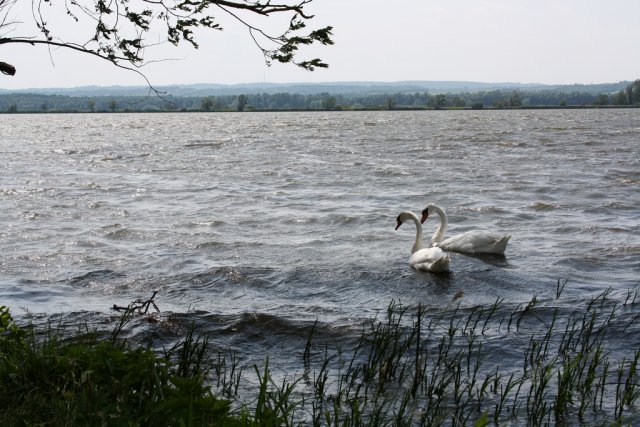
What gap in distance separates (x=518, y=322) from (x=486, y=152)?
113 feet

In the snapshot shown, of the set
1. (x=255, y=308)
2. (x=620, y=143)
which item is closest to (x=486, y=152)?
(x=620, y=143)

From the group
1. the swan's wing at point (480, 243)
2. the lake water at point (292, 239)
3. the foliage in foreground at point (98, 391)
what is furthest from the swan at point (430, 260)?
the foliage in foreground at point (98, 391)

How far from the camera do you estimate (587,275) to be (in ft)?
46.6

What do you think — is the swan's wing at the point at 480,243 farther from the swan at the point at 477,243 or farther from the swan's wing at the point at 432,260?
the swan's wing at the point at 432,260

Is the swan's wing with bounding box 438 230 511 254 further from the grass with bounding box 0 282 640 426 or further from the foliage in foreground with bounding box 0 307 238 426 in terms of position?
the foliage in foreground with bounding box 0 307 238 426

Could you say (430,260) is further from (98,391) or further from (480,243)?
(98,391)

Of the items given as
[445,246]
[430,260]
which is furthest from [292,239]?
[430,260]

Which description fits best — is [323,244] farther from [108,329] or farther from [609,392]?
[609,392]

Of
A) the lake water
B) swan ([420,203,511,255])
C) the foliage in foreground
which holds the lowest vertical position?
the lake water

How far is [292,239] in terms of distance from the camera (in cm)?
1825

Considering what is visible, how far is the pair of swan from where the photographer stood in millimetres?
14375

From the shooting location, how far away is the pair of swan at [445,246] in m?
14.4

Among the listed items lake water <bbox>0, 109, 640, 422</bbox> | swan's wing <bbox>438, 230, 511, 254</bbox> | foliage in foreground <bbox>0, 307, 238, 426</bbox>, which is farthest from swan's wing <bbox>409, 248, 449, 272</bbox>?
foliage in foreground <bbox>0, 307, 238, 426</bbox>

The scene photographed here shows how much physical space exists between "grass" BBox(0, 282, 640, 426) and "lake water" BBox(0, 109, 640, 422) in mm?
811
